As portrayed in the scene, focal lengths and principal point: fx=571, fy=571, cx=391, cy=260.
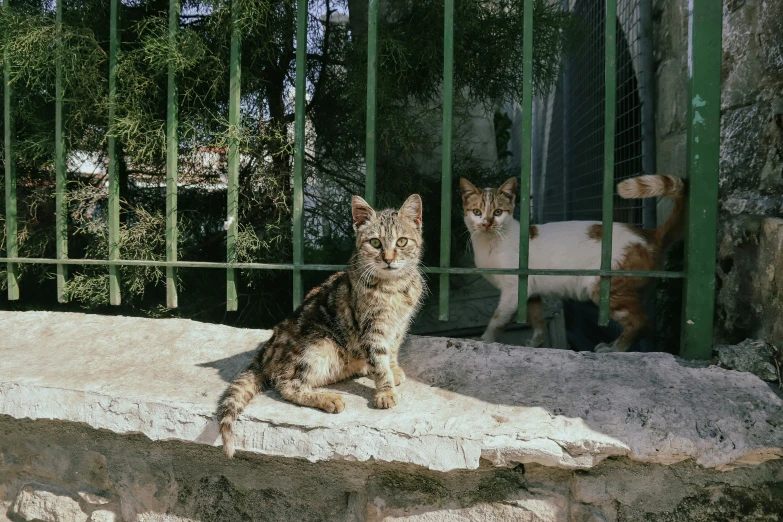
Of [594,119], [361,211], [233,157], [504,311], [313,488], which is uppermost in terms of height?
[594,119]

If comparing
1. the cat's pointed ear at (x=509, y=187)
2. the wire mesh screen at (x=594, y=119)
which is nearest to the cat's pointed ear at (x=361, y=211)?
the cat's pointed ear at (x=509, y=187)

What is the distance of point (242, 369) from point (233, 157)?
0.99 meters

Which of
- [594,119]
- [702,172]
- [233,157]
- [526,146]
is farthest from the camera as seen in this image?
[594,119]

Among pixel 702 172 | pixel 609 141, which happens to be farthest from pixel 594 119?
pixel 702 172

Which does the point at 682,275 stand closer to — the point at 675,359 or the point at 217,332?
the point at 675,359

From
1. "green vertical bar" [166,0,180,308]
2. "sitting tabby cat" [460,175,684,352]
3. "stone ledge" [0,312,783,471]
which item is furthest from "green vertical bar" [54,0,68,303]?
"sitting tabby cat" [460,175,684,352]

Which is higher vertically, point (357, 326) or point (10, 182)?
point (10, 182)

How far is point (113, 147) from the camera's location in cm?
278

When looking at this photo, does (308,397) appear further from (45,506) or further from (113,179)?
(113,179)

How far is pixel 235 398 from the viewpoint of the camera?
6.87 ft

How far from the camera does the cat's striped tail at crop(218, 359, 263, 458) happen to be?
1.98 meters

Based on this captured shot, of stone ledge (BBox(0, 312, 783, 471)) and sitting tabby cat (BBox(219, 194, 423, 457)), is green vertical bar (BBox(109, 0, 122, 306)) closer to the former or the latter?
stone ledge (BBox(0, 312, 783, 471))

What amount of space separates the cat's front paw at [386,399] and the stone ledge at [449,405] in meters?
0.04

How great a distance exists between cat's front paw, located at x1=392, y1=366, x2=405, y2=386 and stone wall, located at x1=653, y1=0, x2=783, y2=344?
1346 mm
